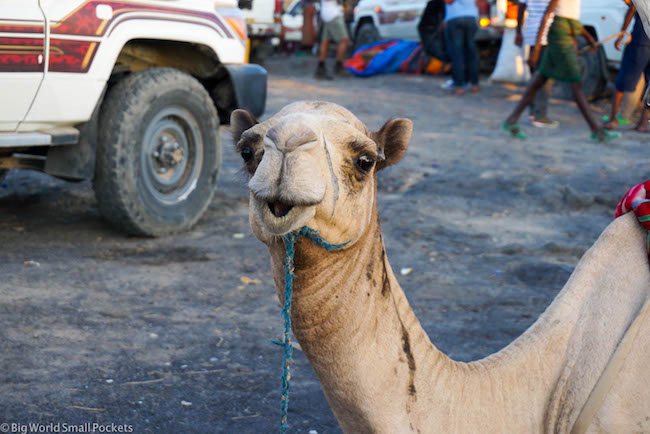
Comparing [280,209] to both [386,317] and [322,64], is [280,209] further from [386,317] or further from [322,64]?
[322,64]

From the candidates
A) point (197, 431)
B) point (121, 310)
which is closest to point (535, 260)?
point (121, 310)

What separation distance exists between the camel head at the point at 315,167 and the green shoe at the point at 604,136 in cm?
971

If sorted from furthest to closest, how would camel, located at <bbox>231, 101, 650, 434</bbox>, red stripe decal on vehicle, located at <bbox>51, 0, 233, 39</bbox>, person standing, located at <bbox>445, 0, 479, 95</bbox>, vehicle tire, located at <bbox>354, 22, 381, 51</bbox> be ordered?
1. vehicle tire, located at <bbox>354, 22, 381, 51</bbox>
2. person standing, located at <bbox>445, 0, 479, 95</bbox>
3. red stripe decal on vehicle, located at <bbox>51, 0, 233, 39</bbox>
4. camel, located at <bbox>231, 101, 650, 434</bbox>

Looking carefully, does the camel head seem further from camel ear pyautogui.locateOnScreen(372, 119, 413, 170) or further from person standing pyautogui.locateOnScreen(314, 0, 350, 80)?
person standing pyautogui.locateOnScreen(314, 0, 350, 80)

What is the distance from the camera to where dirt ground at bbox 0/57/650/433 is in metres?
3.99

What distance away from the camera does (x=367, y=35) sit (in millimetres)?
21891

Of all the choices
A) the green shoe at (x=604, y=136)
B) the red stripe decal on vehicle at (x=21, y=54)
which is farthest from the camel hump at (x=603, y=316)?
the green shoe at (x=604, y=136)

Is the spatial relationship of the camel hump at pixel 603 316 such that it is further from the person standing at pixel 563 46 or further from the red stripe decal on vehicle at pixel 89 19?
the person standing at pixel 563 46

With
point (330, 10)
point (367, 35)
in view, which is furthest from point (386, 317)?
point (367, 35)

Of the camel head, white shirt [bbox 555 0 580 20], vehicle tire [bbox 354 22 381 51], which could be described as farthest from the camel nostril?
vehicle tire [bbox 354 22 381 51]

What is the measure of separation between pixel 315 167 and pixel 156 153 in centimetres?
491

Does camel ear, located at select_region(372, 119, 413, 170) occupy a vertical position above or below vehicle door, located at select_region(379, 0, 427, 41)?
above

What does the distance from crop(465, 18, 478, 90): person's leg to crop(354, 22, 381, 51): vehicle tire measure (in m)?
5.44

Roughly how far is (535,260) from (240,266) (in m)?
2.32
